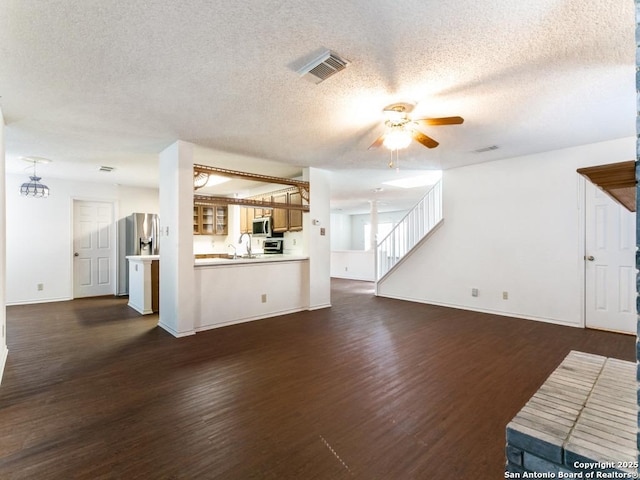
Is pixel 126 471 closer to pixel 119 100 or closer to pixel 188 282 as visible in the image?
pixel 188 282

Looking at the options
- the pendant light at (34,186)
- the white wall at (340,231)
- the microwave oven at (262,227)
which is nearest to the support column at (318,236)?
the microwave oven at (262,227)

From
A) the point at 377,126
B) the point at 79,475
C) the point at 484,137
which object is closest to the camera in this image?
the point at 79,475

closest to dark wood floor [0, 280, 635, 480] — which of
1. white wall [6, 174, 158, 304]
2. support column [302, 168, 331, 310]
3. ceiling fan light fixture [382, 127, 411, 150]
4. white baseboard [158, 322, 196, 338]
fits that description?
white baseboard [158, 322, 196, 338]

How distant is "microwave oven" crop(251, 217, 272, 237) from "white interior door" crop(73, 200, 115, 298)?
3.33 m

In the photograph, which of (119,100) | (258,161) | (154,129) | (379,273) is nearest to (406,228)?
(379,273)

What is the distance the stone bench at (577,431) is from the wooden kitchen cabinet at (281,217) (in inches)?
191

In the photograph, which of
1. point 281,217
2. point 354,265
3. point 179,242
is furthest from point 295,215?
point 354,265

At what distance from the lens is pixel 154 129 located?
3.46 meters

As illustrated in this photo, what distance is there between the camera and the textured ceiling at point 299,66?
1726 mm

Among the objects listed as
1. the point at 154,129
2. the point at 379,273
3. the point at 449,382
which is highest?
the point at 154,129

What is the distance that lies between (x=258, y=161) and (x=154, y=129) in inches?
68.5

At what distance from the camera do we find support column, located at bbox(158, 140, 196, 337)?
3852 millimetres

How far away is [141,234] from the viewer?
669 cm

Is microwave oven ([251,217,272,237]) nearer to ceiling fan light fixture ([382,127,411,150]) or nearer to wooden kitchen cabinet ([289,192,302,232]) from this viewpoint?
wooden kitchen cabinet ([289,192,302,232])
